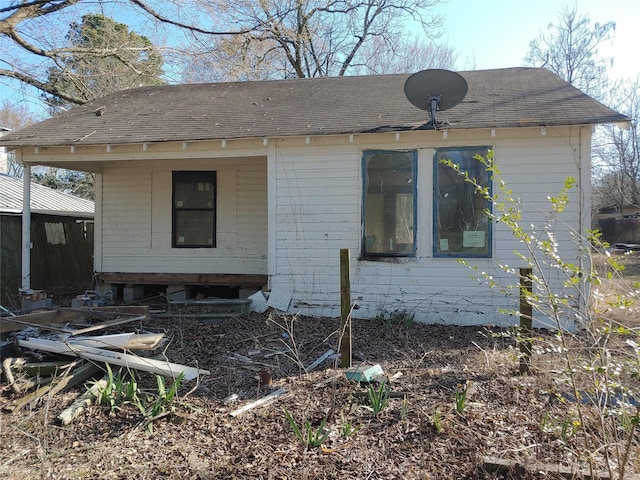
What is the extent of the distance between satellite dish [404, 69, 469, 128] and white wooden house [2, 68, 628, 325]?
25 cm

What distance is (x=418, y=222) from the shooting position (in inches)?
290

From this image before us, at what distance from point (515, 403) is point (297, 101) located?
7.03 meters

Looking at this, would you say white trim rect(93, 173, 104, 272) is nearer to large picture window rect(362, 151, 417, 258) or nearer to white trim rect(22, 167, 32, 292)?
white trim rect(22, 167, 32, 292)

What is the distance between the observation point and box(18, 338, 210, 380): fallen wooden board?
4781 millimetres

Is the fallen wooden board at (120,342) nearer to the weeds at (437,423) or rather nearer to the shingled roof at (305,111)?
the weeds at (437,423)

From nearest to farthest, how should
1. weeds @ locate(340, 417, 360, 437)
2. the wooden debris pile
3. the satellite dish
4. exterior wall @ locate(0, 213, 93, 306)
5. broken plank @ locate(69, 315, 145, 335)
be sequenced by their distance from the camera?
weeds @ locate(340, 417, 360, 437), the wooden debris pile, broken plank @ locate(69, 315, 145, 335), the satellite dish, exterior wall @ locate(0, 213, 93, 306)

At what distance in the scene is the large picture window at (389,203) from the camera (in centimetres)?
744

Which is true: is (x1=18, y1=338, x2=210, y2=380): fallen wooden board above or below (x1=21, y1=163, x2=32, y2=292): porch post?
below

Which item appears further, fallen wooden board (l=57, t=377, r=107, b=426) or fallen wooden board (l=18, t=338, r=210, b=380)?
fallen wooden board (l=18, t=338, r=210, b=380)

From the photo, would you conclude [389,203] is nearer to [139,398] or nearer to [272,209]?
[272,209]

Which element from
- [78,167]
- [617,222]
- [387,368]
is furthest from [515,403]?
[617,222]

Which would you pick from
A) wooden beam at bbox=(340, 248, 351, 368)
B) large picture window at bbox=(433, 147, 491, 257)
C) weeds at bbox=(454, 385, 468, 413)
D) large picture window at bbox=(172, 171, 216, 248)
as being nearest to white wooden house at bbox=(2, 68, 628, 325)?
large picture window at bbox=(433, 147, 491, 257)

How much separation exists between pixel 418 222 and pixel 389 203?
55 centimetres

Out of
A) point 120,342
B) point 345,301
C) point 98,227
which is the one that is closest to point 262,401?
point 345,301
